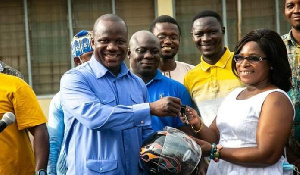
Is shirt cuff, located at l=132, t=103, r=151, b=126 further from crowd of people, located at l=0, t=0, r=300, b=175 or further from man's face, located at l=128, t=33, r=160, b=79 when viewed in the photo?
man's face, located at l=128, t=33, r=160, b=79

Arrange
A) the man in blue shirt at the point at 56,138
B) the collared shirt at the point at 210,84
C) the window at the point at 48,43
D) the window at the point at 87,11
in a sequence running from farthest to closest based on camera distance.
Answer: the window at the point at 48,43 → the window at the point at 87,11 → the man in blue shirt at the point at 56,138 → the collared shirt at the point at 210,84

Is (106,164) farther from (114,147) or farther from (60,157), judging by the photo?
(60,157)

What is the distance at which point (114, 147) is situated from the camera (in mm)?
4688

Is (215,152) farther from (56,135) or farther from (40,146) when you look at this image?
(56,135)

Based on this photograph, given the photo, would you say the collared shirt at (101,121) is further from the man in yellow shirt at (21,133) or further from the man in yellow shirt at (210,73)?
the man in yellow shirt at (210,73)

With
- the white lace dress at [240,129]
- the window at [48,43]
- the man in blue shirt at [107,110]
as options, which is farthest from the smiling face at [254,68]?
the window at [48,43]

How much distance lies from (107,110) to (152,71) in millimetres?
1364

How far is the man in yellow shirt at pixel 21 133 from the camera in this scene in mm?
5484

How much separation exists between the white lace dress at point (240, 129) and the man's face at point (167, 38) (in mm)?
1719

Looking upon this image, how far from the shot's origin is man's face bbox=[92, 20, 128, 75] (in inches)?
193

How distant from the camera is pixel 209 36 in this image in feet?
20.4

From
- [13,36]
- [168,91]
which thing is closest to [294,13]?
[168,91]

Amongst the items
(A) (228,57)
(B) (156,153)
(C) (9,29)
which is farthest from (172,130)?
(C) (9,29)

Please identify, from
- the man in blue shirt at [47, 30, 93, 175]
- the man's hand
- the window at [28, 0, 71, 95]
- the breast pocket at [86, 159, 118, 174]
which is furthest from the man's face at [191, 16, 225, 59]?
the window at [28, 0, 71, 95]
